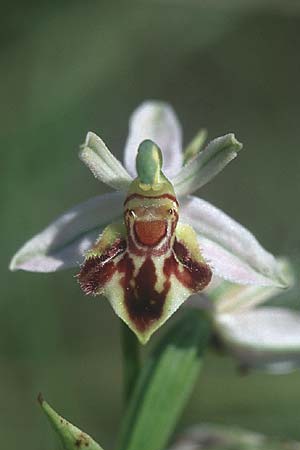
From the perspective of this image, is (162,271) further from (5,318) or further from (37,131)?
(37,131)

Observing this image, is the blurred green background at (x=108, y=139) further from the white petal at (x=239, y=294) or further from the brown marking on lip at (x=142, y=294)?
the brown marking on lip at (x=142, y=294)

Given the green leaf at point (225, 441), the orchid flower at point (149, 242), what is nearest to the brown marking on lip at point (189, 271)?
the orchid flower at point (149, 242)

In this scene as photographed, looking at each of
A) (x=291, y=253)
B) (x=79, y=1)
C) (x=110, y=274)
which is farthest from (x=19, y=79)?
(x=110, y=274)

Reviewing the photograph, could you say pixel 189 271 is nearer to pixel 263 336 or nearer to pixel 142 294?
pixel 142 294

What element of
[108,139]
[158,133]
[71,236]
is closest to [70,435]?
[71,236]

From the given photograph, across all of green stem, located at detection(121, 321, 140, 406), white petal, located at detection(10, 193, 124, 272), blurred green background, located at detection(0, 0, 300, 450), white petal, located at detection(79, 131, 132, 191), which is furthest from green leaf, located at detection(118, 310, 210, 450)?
blurred green background, located at detection(0, 0, 300, 450)

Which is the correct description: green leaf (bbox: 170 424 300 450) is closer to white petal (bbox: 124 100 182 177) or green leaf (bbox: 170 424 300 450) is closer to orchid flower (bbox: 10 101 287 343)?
orchid flower (bbox: 10 101 287 343)
